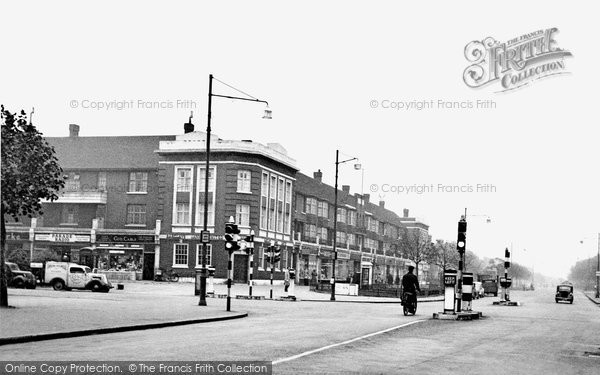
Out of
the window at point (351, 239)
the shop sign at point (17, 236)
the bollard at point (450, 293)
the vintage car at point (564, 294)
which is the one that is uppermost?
the window at point (351, 239)

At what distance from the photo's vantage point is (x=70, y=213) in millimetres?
71312

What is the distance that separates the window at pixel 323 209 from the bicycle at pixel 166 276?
991 inches

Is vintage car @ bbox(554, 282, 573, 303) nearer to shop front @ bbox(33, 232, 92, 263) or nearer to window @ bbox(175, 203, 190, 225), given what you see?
window @ bbox(175, 203, 190, 225)

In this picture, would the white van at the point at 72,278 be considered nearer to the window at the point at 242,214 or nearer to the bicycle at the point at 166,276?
the bicycle at the point at 166,276

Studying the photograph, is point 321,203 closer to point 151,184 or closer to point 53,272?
point 151,184

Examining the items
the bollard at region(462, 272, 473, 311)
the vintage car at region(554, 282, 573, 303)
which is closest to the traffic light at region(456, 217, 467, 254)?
the bollard at region(462, 272, 473, 311)

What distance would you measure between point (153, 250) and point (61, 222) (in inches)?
390

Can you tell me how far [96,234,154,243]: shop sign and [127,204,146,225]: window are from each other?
221 centimetres

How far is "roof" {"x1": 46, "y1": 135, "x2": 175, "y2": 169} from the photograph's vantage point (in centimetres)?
7212

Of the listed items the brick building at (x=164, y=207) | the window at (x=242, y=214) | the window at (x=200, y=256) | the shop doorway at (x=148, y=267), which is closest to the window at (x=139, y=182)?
the brick building at (x=164, y=207)

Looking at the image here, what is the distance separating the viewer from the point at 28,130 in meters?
23.8

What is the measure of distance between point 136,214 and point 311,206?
21.0 meters

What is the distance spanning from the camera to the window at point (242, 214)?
66.2 meters

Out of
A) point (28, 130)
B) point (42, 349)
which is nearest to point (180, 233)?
point (28, 130)
